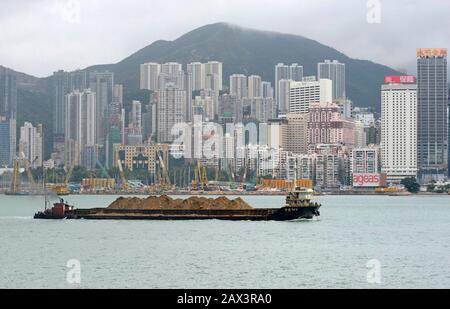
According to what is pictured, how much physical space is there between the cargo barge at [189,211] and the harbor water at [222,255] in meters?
1.66

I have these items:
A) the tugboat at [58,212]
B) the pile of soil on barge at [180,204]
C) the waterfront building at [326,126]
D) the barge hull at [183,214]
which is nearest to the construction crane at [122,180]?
the waterfront building at [326,126]

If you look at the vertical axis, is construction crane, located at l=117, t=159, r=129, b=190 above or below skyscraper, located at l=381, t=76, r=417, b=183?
below

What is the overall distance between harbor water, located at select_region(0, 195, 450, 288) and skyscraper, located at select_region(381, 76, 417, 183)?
13123 cm

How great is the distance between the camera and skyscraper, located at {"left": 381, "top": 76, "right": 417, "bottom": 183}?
185 m

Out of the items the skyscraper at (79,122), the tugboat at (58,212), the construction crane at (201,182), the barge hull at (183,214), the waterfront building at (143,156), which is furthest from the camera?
the skyscraper at (79,122)

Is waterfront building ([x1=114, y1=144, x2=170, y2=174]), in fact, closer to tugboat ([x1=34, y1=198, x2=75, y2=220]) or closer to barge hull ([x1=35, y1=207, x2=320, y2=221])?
barge hull ([x1=35, y1=207, x2=320, y2=221])

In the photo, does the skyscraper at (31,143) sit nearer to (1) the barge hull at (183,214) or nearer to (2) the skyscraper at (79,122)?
(2) the skyscraper at (79,122)

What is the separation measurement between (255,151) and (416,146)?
107ft

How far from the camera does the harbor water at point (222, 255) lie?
27.4 metres

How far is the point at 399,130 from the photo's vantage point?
194750 mm

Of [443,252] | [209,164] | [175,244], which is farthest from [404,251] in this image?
[209,164]

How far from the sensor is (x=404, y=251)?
123 feet

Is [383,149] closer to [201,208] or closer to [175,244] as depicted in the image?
[201,208]

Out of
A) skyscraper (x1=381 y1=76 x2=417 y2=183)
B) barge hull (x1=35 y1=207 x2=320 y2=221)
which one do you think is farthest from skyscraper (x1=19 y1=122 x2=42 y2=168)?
barge hull (x1=35 y1=207 x2=320 y2=221)
